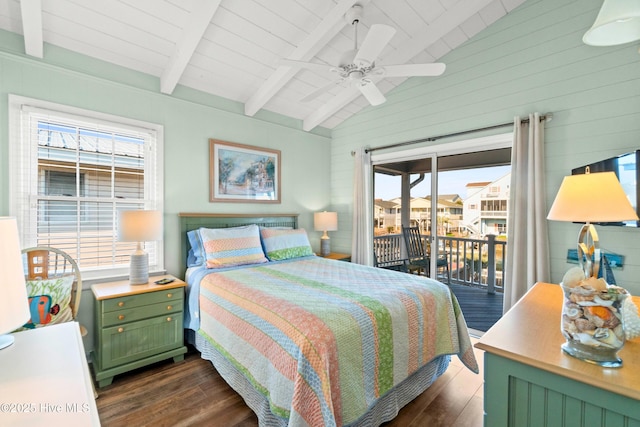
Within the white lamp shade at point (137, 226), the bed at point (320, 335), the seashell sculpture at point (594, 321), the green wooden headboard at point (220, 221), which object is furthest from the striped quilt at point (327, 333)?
the seashell sculpture at point (594, 321)

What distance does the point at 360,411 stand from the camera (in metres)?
1.59

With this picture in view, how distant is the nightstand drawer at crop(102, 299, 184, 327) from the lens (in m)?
2.34

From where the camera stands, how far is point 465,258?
446 cm

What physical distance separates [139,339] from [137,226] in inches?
37.5

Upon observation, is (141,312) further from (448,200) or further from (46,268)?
(448,200)

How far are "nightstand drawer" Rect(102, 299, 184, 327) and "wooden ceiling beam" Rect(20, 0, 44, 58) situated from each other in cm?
217

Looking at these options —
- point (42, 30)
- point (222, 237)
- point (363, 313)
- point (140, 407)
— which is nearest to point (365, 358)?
point (363, 313)

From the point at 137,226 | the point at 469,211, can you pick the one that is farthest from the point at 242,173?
the point at 469,211

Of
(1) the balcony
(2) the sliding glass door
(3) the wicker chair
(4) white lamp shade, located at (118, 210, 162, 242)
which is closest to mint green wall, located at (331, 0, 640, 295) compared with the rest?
(2) the sliding glass door

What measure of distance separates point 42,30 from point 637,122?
15.7 feet

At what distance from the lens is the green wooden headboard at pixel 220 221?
3201mm

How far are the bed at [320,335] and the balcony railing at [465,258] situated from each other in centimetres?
165

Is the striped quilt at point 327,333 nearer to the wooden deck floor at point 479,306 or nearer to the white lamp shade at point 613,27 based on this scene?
the wooden deck floor at point 479,306

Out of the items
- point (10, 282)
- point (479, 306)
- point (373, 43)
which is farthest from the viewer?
point (479, 306)
